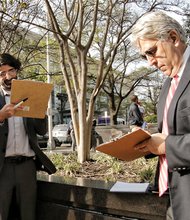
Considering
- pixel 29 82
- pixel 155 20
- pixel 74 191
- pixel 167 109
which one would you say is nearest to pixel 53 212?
pixel 74 191

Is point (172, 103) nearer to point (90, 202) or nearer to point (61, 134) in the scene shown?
point (90, 202)

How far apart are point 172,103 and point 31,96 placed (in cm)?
134

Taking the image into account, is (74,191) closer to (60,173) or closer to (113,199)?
(113,199)

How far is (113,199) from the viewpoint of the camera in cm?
301

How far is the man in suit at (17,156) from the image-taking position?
296 centimetres

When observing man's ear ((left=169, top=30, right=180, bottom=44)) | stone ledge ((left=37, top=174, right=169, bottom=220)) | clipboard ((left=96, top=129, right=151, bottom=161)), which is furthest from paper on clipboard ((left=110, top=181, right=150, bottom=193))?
man's ear ((left=169, top=30, right=180, bottom=44))

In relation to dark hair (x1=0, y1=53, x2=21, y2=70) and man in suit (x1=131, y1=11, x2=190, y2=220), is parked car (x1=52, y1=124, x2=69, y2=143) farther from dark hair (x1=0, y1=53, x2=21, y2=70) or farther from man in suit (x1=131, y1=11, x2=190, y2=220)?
man in suit (x1=131, y1=11, x2=190, y2=220)

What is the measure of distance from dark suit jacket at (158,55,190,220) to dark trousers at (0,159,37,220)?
5.15ft

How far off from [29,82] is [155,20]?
47.3 inches

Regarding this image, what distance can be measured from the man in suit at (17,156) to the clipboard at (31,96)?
0.20 meters

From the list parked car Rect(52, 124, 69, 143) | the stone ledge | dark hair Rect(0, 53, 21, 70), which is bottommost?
parked car Rect(52, 124, 69, 143)

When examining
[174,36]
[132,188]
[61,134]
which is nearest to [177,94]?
[174,36]

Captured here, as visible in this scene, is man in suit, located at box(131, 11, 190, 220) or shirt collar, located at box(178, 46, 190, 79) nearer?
man in suit, located at box(131, 11, 190, 220)

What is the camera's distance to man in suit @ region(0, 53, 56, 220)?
2959 mm
